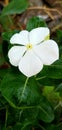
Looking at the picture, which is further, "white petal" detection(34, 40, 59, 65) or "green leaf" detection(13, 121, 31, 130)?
"green leaf" detection(13, 121, 31, 130)

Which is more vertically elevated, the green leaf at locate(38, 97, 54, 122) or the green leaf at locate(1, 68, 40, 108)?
the green leaf at locate(1, 68, 40, 108)

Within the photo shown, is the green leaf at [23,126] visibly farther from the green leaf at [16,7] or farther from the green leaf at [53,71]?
the green leaf at [16,7]

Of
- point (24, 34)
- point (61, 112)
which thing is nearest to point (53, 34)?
point (61, 112)

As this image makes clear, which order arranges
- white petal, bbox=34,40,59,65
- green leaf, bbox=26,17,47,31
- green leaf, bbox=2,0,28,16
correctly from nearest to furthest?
white petal, bbox=34,40,59,65 → green leaf, bbox=26,17,47,31 → green leaf, bbox=2,0,28,16

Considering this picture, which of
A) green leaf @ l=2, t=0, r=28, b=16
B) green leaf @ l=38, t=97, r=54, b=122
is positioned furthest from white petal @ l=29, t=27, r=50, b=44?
green leaf @ l=2, t=0, r=28, b=16

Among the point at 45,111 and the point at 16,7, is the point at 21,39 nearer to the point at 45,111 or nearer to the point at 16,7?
the point at 45,111

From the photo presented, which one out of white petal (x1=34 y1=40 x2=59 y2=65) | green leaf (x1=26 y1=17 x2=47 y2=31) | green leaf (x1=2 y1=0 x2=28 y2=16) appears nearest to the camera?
white petal (x1=34 y1=40 x2=59 y2=65)

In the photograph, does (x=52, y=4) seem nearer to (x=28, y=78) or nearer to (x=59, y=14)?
(x=59, y=14)

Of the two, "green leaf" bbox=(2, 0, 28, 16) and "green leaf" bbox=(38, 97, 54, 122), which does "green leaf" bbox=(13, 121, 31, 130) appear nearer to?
"green leaf" bbox=(38, 97, 54, 122)
